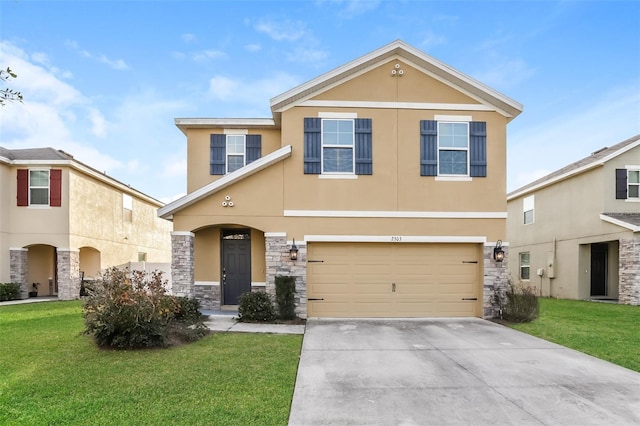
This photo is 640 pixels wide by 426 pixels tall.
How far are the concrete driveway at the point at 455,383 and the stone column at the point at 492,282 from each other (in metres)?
2.13

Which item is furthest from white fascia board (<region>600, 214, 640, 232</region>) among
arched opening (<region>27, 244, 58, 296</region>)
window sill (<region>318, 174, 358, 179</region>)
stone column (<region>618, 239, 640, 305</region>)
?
arched opening (<region>27, 244, 58, 296</region>)

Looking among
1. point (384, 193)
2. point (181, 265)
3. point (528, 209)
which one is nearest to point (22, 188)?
point (181, 265)

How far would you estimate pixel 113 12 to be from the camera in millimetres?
11102

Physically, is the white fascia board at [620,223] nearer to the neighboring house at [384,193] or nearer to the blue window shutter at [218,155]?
the neighboring house at [384,193]

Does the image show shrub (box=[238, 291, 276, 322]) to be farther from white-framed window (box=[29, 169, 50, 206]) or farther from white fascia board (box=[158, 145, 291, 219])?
white-framed window (box=[29, 169, 50, 206])

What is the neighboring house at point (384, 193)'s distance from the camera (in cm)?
1034

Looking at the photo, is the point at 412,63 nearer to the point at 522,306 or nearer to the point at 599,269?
the point at 522,306

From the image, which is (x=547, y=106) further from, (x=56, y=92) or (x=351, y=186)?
(x=56, y=92)

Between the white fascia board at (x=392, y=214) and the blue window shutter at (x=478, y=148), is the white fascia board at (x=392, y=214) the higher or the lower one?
the lower one

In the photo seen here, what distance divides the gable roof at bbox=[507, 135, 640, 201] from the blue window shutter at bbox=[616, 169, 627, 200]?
77 centimetres

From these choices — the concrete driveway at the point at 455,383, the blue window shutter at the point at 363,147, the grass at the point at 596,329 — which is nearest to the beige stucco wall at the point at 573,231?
the grass at the point at 596,329

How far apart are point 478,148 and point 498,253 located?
301 centimetres

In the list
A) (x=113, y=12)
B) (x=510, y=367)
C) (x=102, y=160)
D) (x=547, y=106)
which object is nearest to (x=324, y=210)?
(x=510, y=367)

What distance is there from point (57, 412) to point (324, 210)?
7.33 metres
